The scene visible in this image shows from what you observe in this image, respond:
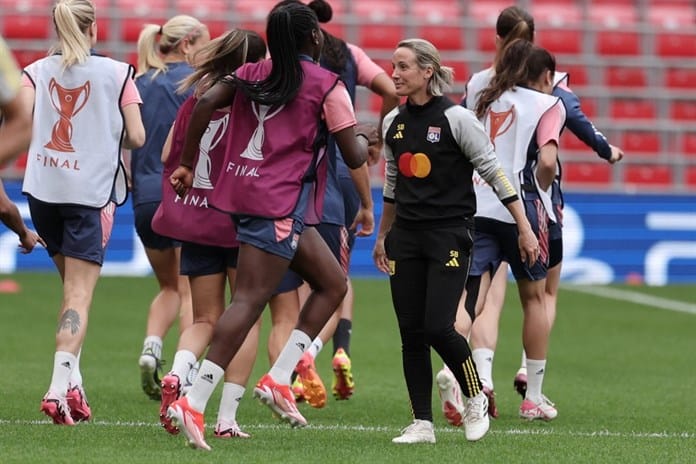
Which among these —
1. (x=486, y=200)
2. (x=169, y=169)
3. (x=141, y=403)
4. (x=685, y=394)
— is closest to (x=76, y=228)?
(x=169, y=169)

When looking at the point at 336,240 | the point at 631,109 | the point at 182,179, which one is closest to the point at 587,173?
the point at 631,109

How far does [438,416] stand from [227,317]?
2.37m

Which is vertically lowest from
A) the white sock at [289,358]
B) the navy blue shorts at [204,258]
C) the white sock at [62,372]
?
the white sock at [62,372]

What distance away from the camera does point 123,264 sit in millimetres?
18750

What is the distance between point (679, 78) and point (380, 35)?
15.4 ft

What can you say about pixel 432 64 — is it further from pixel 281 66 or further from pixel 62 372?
pixel 62 372

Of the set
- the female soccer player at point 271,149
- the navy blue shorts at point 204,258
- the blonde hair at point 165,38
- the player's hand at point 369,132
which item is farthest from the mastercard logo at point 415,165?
the blonde hair at point 165,38

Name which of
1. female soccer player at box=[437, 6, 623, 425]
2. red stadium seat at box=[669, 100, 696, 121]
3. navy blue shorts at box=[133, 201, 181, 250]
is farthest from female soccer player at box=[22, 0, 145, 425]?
red stadium seat at box=[669, 100, 696, 121]

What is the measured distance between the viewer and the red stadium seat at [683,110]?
2278 cm

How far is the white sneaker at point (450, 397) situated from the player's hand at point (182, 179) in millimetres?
1907

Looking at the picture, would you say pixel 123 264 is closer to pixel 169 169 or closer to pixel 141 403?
pixel 141 403

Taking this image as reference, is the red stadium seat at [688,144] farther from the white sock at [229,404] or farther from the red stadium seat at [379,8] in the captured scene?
the white sock at [229,404]

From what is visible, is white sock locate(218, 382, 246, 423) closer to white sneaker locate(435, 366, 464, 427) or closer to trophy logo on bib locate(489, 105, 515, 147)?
white sneaker locate(435, 366, 464, 427)

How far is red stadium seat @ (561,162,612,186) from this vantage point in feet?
71.7
